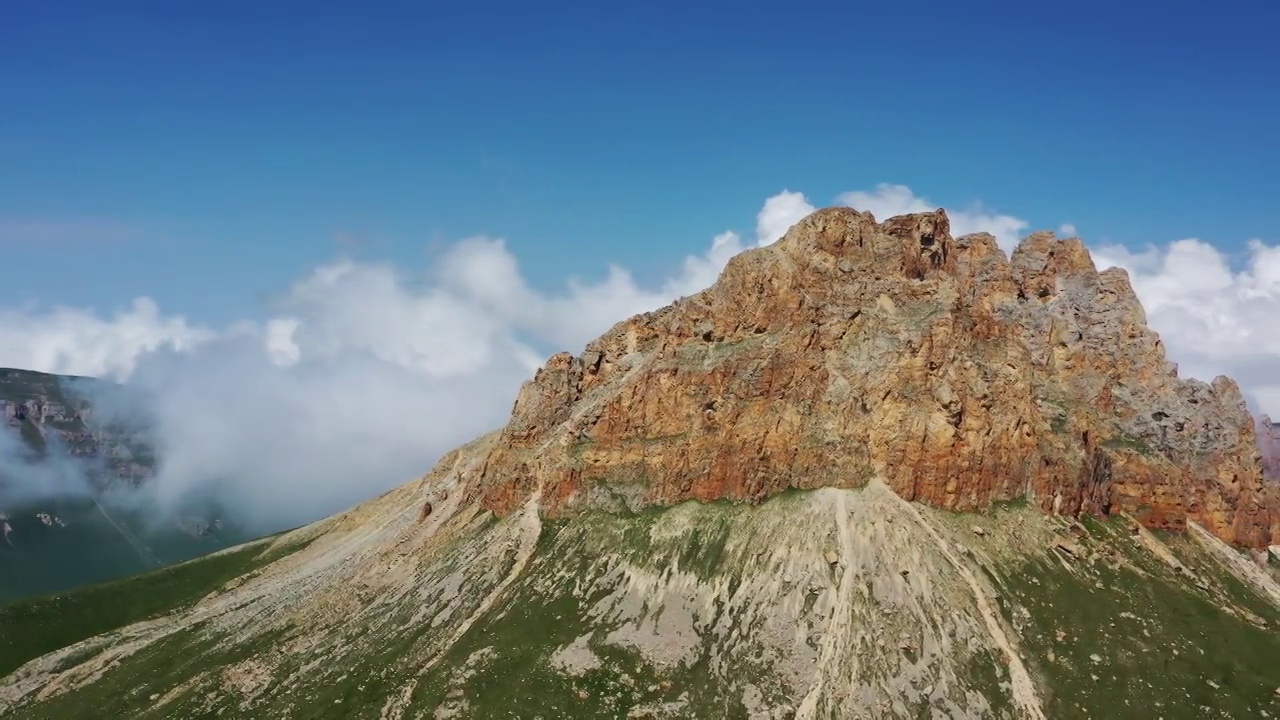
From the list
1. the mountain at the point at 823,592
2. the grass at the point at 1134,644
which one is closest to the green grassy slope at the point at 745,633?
the grass at the point at 1134,644

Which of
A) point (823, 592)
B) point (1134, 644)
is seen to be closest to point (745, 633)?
point (823, 592)

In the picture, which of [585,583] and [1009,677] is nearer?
[1009,677]

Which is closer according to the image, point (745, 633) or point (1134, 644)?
point (1134, 644)

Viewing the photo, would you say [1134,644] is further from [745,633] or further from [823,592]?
[745,633]

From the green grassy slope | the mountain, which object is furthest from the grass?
the mountain

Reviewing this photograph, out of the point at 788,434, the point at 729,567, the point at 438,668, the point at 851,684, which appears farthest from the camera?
the point at 788,434

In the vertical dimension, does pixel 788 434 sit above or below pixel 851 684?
above

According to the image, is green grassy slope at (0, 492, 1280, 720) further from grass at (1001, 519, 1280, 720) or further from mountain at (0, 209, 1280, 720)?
mountain at (0, 209, 1280, 720)

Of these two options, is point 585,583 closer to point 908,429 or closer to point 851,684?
point 851,684

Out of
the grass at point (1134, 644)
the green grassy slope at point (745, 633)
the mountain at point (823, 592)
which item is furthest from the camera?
the mountain at point (823, 592)

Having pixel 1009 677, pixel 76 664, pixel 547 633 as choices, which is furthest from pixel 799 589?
pixel 76 664

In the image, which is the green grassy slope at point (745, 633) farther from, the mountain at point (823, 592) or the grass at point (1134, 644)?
the mountain at point (823, 592)
